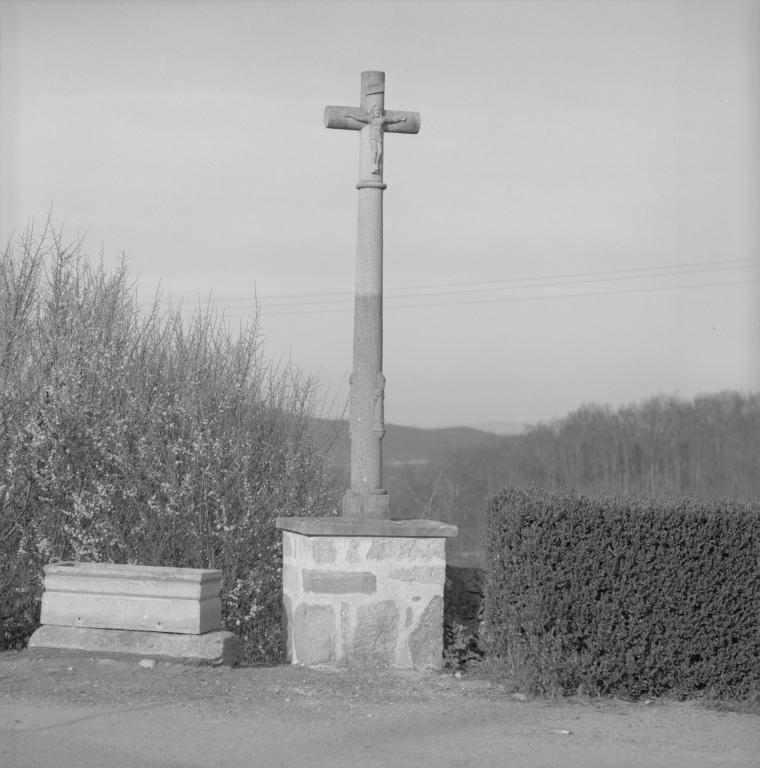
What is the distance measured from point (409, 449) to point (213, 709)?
101332mm

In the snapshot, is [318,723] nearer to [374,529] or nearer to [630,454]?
[374,529]

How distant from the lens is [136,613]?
6.68 m

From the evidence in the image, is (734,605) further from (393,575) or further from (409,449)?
(409,449)

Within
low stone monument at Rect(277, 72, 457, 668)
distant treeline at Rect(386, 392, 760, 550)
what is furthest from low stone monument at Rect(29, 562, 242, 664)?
distant treeline at Rect(386, 392, 760, 550)

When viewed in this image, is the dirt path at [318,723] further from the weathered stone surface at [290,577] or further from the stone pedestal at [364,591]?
the weathered stone surface at [290,577]

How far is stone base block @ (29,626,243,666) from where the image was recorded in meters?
6.53

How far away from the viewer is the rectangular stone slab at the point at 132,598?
21.6 ft

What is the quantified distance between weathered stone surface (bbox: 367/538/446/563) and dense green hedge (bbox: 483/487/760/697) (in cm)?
46

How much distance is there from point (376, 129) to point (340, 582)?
3.21 metres

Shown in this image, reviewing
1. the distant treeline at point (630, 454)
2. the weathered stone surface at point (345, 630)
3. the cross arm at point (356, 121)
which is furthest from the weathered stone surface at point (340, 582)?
the distant treeline at point (630, 454)

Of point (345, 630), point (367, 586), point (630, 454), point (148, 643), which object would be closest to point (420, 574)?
point (367, 586)

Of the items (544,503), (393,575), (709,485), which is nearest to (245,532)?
(393,575)

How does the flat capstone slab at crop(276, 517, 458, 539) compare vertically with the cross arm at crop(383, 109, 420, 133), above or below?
below

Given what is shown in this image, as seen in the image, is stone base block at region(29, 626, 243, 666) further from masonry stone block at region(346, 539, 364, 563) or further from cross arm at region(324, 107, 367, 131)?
cross arm at region(324, 107, 367, 131)
